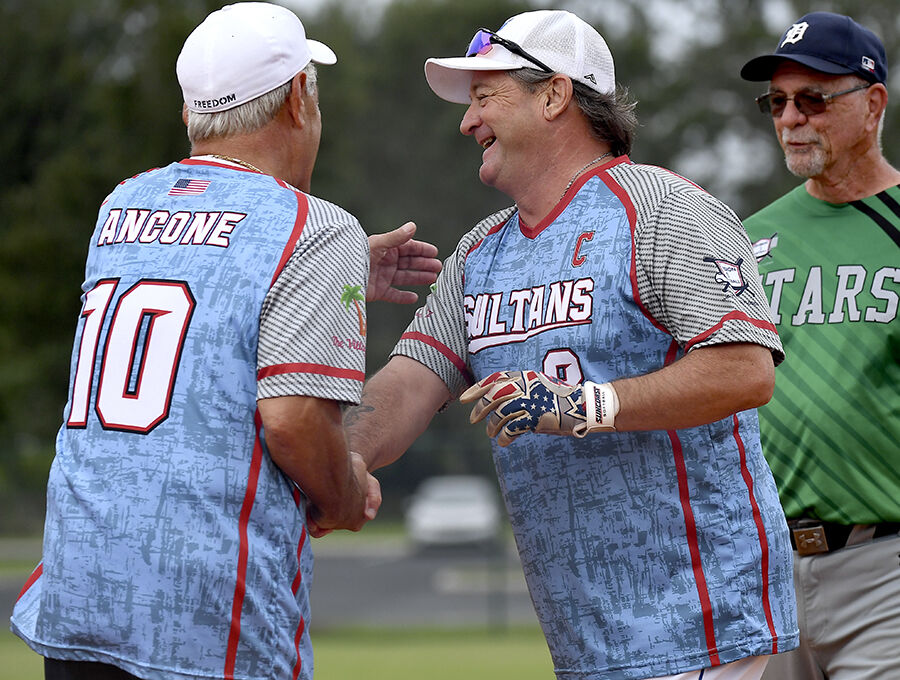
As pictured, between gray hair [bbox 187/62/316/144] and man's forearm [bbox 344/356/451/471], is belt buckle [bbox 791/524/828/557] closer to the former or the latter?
man's forearm [bbox 344/356/451/471]

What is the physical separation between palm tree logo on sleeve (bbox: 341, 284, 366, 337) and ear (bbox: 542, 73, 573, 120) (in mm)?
857

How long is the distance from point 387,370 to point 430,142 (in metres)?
38.3

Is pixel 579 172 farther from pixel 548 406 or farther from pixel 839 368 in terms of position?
pixel 839 368

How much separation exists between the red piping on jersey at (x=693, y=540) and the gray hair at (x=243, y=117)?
1.15 meters

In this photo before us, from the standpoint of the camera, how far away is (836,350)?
3.89m

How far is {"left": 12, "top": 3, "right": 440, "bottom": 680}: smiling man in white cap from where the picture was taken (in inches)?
101

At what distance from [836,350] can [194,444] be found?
2.26 metres

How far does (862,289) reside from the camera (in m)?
3.92

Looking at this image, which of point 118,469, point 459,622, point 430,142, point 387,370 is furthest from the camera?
point 430,142

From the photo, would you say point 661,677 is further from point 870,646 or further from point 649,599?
point 870,646

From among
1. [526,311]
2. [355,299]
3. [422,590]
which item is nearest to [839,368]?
[526,311]

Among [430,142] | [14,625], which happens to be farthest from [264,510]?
[430,142]

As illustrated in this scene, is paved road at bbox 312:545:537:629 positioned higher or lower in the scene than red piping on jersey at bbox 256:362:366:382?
lower

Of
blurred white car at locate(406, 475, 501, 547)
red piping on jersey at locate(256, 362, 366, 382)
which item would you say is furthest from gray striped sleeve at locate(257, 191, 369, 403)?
blurred white car at locate(406, 475, 501, 547)
